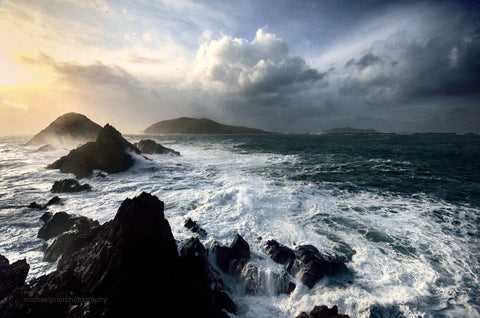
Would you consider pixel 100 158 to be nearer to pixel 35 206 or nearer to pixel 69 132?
pixel 35 206

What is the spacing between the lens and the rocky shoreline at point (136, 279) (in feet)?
20.5

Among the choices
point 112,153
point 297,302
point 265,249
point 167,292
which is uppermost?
point 112,153

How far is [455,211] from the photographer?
1577 cm

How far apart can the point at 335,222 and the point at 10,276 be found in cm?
1625

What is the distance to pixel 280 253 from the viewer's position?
10.6 meters

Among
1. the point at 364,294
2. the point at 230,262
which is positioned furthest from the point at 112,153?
the point at 364,294

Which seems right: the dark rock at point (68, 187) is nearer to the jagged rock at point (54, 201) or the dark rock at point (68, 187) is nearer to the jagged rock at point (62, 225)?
the jagged rock at point (54, 201)

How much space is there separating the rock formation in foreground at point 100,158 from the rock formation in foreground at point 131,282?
74.6ft

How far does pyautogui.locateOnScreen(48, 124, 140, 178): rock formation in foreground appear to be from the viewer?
27.3m

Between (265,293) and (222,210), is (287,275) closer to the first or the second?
(265,293)

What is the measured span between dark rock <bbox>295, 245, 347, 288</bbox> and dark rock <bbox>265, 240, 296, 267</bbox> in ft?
1.41

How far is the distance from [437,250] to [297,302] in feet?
28.1

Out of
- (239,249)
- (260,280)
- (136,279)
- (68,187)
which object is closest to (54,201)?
(68,187)

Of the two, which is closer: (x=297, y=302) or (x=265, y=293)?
(x=297, y=302)
